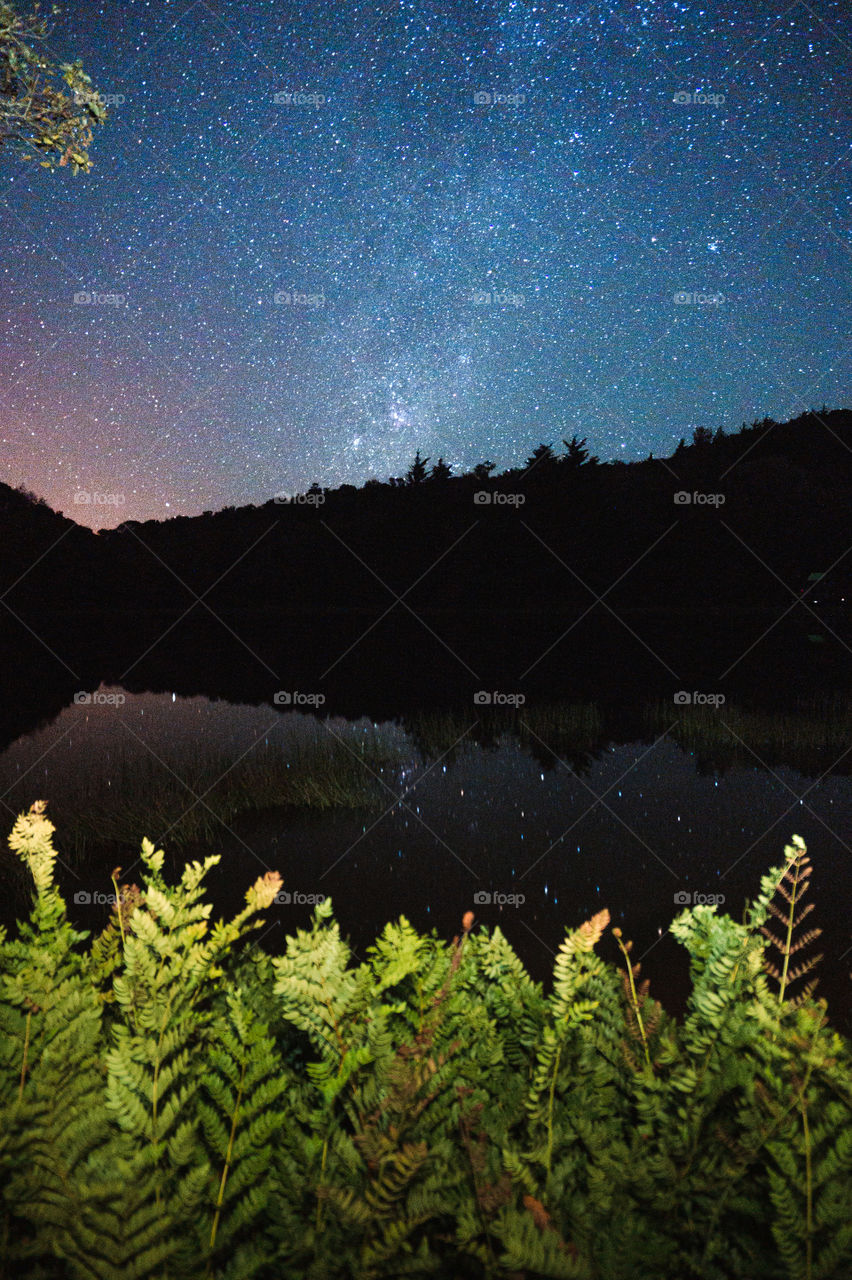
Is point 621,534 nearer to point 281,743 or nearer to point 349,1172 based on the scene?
point 281,743

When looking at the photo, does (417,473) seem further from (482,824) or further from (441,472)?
(482,824)

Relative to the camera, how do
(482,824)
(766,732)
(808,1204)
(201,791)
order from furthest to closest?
(766,732), (201,791), (482,824), (808,1204)

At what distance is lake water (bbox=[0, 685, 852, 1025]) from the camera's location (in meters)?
7.31

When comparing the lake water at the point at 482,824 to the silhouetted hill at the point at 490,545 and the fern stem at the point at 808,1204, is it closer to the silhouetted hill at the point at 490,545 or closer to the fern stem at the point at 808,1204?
the fern stem at the point at 808,1204

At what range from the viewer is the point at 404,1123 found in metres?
1.41

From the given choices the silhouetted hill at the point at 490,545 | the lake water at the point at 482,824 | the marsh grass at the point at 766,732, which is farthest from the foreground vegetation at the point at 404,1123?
the silhouetted hill at the point at 490,545

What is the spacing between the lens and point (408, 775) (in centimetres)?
1322

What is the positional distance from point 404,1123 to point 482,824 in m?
8.91

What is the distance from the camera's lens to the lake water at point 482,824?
7312mm

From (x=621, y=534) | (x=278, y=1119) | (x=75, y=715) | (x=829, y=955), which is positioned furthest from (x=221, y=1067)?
(x=621, y=534)

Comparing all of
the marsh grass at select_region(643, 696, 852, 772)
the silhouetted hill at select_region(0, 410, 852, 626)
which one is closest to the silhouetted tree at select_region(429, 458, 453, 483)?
the silhouetted hill at select_region(0, 410, 852, 626)

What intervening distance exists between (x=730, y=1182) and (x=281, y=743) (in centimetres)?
1571

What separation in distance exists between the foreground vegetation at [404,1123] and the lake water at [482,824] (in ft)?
11.5

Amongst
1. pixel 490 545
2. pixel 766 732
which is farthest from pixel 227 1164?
pixel 490 545
